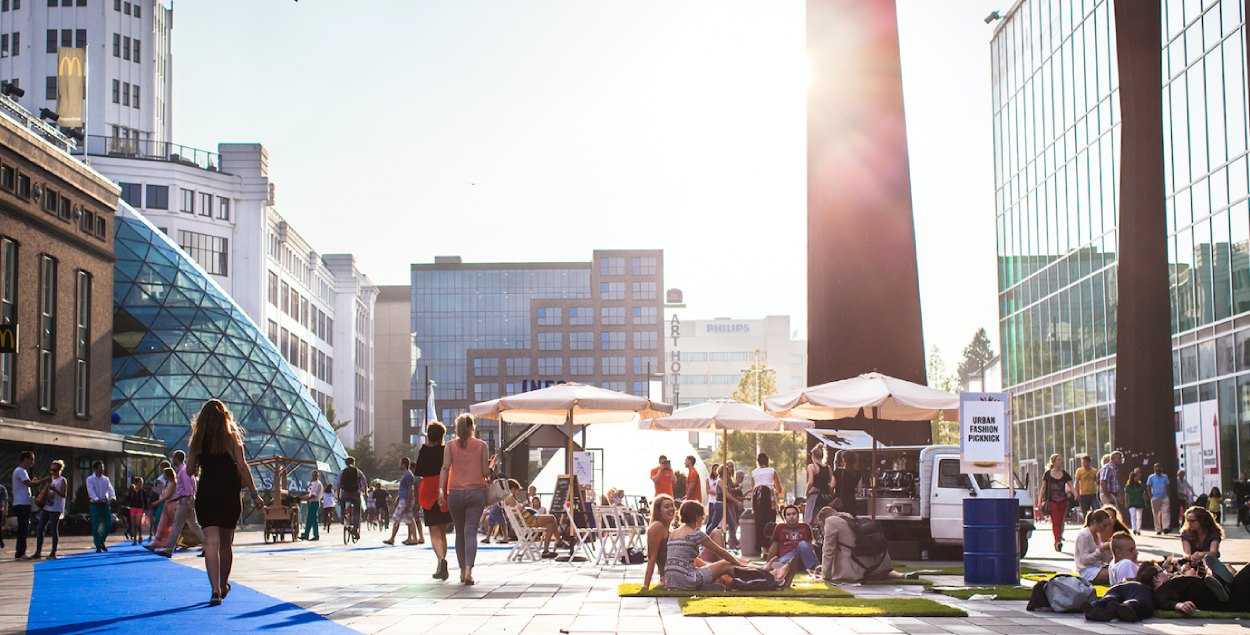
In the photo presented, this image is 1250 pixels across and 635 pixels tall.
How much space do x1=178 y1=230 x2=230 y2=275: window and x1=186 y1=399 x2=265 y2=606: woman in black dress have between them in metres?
67.5

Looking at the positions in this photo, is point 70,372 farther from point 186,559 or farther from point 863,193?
point 863,193

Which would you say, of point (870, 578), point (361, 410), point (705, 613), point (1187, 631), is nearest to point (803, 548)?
point (870, 578)

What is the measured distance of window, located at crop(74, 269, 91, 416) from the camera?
40062 millimetres

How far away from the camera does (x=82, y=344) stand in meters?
40.9

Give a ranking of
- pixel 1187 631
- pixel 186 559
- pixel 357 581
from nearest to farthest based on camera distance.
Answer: pixel 1187 631
pixel 357 581
pixel 186 559

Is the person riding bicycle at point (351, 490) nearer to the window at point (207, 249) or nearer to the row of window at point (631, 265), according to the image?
the window at point (207, 249)

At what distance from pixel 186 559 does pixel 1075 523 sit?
32.6 meters

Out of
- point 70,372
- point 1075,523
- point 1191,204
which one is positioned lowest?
point 1075,523

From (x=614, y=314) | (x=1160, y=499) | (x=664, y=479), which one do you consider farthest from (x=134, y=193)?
(x=614, y=314)

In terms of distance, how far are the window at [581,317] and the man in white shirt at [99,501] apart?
119003 millimetres

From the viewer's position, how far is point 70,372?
39594mm

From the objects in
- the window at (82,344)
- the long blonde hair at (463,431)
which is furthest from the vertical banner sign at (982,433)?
the window at (82,344)

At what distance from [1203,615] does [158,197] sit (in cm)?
7007

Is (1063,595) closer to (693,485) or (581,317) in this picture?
(693,485)
